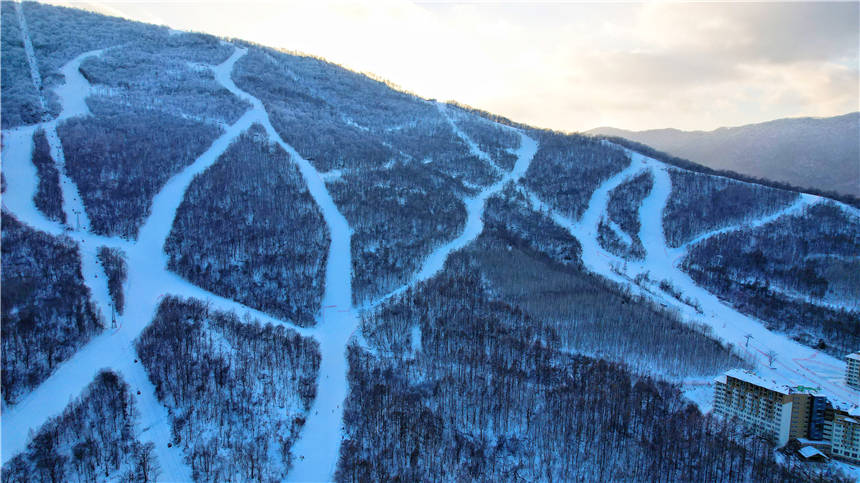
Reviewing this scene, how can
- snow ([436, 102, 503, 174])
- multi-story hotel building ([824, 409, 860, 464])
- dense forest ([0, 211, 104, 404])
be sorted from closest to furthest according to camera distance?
dense forest ([0, 211, 104, 404])
multi-story hotel building ([824, 409, 860, 464])
snow ([436, 102, 503, 174])

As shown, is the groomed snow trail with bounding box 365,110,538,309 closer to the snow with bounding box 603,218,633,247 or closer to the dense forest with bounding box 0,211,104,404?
the snow with bounding box 603,218,633,247

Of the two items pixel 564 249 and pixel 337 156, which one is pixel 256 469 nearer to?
pixel 564 249

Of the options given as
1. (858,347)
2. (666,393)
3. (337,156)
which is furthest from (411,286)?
(858,347)

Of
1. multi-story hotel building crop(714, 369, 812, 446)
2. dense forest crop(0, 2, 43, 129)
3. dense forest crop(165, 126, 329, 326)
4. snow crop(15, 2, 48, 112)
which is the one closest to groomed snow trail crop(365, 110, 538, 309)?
dense forest crop(165, 126, 329, 326)

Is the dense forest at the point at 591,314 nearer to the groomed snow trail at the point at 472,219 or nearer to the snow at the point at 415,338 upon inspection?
the groomed snow trail at the point at 472,219

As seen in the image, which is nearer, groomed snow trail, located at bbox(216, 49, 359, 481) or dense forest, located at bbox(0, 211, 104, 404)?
groomed snow trail, located at bbox(216, 49, 359, 481)

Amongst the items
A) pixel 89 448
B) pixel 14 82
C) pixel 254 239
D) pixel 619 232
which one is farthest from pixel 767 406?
pixel 14 82
